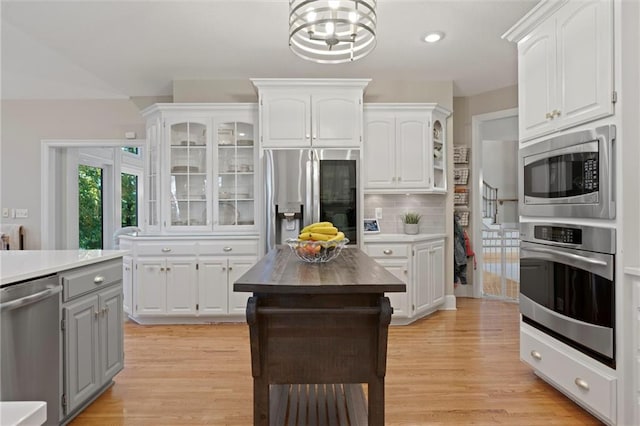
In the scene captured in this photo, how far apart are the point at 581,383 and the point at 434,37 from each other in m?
2.95

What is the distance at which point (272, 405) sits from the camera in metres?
2.05

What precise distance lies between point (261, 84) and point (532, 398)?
3.57 m

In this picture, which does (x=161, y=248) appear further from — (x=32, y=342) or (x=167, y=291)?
(x=32, y=342)

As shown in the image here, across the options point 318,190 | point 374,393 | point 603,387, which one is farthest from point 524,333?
point 318,190

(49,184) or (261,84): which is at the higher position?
Result: (261,84)

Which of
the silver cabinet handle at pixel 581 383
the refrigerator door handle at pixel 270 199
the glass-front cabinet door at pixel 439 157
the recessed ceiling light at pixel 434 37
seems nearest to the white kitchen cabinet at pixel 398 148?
the glass-front cabinet door at pixel 439 157

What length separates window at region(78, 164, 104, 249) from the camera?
6188 millimetres

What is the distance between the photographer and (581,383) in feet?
6.97

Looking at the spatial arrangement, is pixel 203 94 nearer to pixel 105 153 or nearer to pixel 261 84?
pixel 261 84

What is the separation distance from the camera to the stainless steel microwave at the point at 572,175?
194cm

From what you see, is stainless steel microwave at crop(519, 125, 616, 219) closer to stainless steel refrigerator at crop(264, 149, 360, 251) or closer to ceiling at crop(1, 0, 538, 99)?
ceiling at crop(1, 0, 538, 99)

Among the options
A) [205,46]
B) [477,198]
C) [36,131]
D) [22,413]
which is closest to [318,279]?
[22,413]

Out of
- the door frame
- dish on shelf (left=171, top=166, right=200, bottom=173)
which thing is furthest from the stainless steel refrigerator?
the door frame

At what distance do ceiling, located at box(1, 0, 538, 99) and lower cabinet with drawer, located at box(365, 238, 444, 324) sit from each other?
1.99 meters
